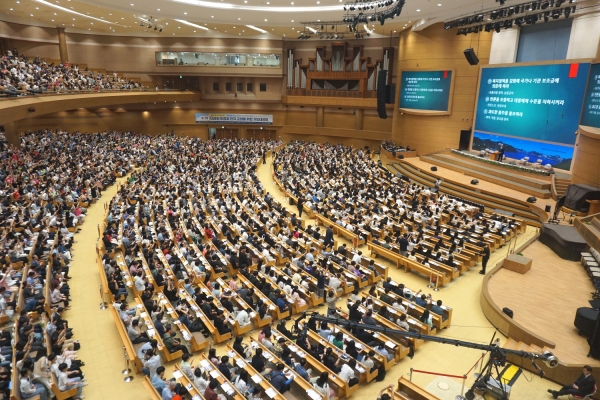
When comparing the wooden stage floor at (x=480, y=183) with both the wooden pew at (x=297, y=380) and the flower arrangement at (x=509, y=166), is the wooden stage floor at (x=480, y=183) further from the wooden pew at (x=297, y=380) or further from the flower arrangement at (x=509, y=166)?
the wooden pew at (x=297, y=380)

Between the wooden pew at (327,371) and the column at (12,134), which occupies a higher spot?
the column at (12,134)

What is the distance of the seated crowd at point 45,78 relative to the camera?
16.8m

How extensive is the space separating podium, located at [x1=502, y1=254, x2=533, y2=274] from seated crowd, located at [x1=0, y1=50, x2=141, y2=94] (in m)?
17.9

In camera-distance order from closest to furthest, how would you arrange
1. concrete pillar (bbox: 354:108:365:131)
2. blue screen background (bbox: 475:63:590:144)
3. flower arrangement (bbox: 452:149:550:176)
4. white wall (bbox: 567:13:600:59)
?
white wall (bbox: 567:13:600:59), blue screen background (bbox: 475:63:590:144), flower arrangement (bbox: 452:149:550:176), concrete pillar (bbox: 354:108:365:131)

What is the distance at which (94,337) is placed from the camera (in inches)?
290

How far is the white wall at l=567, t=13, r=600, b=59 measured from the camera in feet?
48.7

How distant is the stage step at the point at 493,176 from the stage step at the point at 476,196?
1.25 m

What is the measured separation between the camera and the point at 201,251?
10508 millimetres

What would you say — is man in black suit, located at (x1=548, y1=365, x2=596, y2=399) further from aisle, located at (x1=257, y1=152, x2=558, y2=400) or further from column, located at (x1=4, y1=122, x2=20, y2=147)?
column, located at (x1=4, y1=122, x2=20, y2=147)

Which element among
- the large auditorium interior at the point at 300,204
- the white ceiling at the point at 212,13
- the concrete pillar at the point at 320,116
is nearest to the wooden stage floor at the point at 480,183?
the large auditorium interior at the point at 300,204

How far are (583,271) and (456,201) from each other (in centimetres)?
572

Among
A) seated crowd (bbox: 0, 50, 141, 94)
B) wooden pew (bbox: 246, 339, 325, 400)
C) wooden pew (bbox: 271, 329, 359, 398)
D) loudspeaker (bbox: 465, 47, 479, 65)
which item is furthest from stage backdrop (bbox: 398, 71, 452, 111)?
wooden pew (bbox: 246, 339, 325, 400)

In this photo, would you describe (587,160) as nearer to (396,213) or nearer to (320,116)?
(396,213)

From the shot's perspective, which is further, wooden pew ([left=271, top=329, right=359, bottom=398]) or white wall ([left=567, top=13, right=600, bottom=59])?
white wall ([left=567, top=13, right=600, bottom=59])
